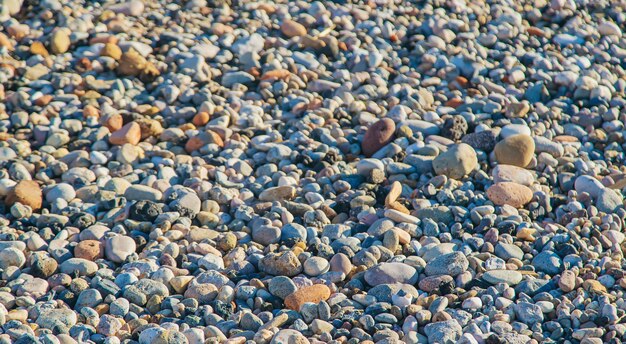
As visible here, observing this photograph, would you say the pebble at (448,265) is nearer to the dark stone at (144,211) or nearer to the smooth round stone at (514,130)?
the smooth round stone at (514,130)

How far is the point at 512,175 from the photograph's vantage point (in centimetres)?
401

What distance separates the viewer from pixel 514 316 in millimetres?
3084

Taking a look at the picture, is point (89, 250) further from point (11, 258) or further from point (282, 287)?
point (282, 287)

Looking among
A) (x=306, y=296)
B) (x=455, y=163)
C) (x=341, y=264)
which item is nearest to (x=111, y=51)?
(x=455, y=163)

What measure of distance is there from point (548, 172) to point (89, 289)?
7.87 ft

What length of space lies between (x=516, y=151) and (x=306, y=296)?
160 cm

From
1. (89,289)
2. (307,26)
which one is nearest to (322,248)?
(89,289)

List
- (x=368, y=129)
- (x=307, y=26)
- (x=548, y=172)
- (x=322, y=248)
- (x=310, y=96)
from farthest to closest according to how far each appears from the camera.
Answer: (x=307, y=26), (x=310, y=96), (x=368, y=129), (x=548, y=172), (x=322, y=248)

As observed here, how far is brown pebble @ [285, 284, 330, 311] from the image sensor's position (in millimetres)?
3164

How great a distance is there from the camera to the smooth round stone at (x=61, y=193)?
12.8 ft

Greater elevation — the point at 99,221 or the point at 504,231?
the point at 504,231

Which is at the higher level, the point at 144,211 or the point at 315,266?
the point at 315,266

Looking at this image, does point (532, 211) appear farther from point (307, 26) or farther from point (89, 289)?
point (307, 26)

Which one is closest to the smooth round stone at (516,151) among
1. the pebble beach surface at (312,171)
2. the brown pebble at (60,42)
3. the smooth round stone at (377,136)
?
the pebble beach surface at (312,171)
